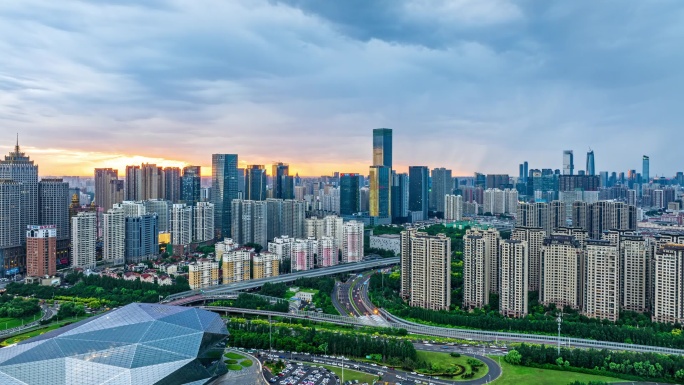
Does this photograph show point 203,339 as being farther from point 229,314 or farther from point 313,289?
point 313,289

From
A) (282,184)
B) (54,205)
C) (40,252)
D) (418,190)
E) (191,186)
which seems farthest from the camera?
(418,190)

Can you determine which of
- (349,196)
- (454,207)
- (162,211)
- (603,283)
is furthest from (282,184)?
(603,283)

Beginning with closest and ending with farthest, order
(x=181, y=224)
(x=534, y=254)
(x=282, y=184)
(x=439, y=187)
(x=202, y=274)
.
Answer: (x=534, y=254), (x=202, y=274), (x=181, y=224), (x=282, y=184), (x=439, y=187)

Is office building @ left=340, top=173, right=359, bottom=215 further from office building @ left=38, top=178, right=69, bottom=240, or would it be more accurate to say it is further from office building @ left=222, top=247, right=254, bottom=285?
office building @ left=38, top=178, right=69, bottom=240

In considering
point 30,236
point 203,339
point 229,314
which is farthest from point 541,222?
point 30,236

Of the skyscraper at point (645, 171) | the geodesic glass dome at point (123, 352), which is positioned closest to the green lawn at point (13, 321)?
the geodesic glass dome at point (123, 352)

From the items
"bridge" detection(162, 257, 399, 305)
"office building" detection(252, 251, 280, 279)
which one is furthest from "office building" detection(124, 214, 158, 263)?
"bridge" detection(162, 257, 399, 305)

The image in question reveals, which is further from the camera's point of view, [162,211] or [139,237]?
[162,211]

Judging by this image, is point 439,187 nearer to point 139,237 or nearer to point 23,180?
point 139,237

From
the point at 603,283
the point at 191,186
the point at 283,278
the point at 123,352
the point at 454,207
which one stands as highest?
the point at 191,186
